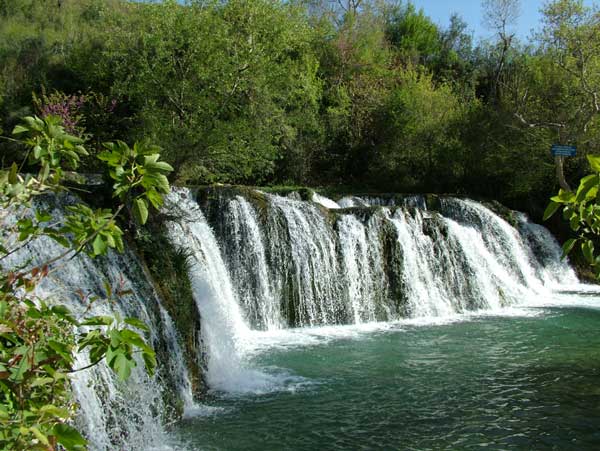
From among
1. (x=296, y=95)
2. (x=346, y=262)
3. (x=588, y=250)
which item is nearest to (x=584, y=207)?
(x=588, y=250)

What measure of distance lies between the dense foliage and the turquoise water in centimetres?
464

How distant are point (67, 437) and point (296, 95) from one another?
75.9 ft

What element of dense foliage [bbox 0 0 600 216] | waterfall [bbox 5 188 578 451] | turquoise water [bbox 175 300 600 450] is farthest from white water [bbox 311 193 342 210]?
turquoise water [bbox 175 300 600 450]

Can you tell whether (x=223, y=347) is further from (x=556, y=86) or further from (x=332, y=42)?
(x=332, y=42)

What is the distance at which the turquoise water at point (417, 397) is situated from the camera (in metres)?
6.13

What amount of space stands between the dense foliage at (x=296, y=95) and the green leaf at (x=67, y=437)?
9380 mm

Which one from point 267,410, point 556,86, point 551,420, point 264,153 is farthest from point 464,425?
point 556,86

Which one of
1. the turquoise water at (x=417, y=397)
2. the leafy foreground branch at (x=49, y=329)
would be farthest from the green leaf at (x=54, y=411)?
the turquoise water at (x=417, y=397)

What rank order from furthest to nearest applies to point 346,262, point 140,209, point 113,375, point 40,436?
point 346,262
point 113,375
point 140,209
point 40,436

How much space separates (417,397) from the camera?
292 inches

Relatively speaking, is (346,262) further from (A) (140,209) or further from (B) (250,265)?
(A) (140,209)

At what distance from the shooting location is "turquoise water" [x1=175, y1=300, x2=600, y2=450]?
613 cm

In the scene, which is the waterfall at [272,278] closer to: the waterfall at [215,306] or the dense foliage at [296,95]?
the waterfall at [215,306]

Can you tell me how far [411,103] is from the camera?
83.8 ft
